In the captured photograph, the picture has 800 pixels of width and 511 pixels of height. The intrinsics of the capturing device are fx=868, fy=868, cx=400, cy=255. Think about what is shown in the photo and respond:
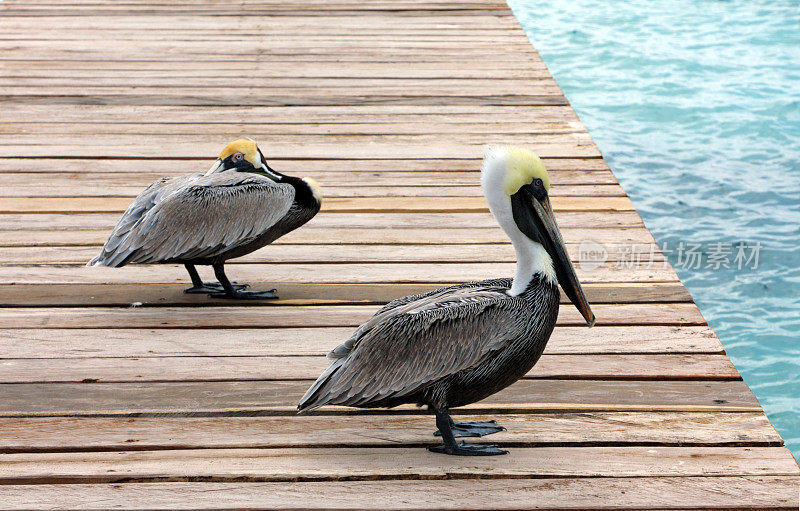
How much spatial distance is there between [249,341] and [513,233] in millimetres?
1037

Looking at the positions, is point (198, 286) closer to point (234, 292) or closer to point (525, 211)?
point (234, 292)

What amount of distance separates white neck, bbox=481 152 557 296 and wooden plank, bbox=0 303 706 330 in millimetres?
728

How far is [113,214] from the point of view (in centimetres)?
368

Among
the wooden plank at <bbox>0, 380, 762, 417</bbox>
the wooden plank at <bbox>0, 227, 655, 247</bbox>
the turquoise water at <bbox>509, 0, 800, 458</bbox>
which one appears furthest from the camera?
the turquoise water at <bbox>509, 0, 800, 458</bbox>

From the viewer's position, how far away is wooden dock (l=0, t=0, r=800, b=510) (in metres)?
2.11

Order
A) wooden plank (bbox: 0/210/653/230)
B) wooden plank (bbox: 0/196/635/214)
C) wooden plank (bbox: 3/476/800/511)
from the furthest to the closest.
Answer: wooden plank (bbox: 0/196/635/214) → wooden plank (bbox: 0/210/653/230) → wooden plank (bbox: 3/476/800/511)

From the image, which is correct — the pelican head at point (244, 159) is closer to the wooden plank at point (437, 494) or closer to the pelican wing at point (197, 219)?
the pelican wing at point (197, 219)

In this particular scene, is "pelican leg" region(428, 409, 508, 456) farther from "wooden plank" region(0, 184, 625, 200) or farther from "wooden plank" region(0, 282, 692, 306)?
"wooden plank" region(0, 184, 625, 200)

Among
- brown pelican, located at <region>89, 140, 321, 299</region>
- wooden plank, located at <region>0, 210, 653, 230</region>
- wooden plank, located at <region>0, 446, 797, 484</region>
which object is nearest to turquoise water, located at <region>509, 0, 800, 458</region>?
wooden plank, located at <region>0, 210, 653, 230</region>

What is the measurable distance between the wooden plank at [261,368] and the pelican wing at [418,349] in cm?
47

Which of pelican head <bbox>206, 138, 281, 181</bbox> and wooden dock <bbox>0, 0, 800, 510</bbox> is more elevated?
pelican head <bbox>206, 138, 281, 181</bbox>

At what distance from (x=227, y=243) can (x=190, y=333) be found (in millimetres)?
326

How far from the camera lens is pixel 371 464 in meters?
2.15

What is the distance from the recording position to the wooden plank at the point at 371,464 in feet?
6.91
